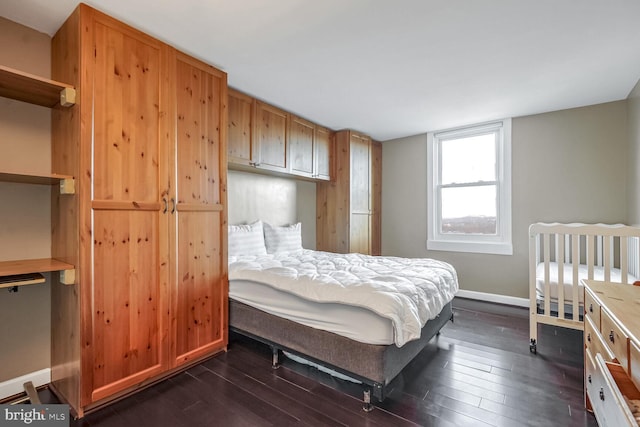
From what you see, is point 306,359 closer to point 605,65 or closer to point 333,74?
point 333,74

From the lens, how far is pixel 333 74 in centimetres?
259

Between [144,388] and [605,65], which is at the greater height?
[605,65]

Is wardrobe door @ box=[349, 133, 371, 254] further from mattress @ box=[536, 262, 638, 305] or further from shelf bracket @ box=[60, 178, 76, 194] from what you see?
shelf bracket @ box=[60, 178, 76, 194]

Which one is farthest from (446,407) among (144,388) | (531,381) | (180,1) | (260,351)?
(180,1)

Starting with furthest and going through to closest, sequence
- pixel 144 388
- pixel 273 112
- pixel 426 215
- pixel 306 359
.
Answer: pixel 426 215
pixel 273 112
pixel 306 359
pixel 144 388

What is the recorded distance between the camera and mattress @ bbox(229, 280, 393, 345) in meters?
1.75

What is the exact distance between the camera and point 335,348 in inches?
75.3

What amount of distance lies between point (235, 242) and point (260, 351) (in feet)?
3.53

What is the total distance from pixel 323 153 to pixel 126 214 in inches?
107

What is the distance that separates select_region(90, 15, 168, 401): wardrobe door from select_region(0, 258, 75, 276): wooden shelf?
18 centimetres

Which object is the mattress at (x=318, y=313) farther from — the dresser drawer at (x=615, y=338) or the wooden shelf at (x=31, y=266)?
the wooden shelf at (x=31, y=266)

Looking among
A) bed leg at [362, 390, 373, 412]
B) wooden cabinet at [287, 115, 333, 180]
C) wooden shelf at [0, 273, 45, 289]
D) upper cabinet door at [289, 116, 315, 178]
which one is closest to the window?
wooden cabinet at [287, 115, 333, 180]

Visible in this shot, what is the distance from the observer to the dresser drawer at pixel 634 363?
0.96 m

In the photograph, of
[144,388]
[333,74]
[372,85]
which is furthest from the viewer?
[372,85]
